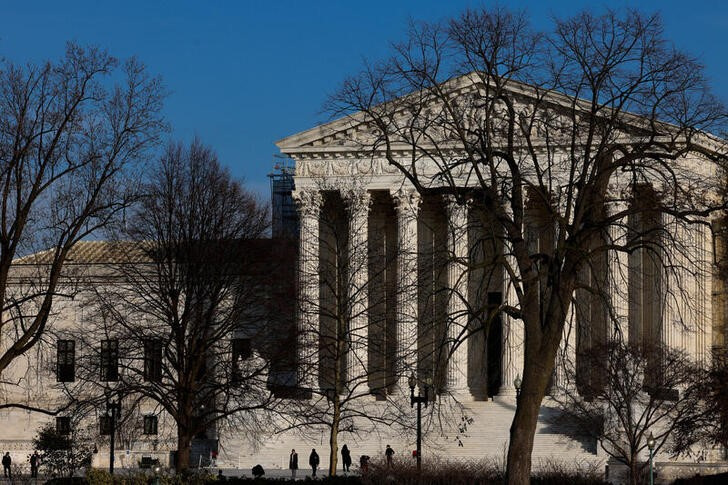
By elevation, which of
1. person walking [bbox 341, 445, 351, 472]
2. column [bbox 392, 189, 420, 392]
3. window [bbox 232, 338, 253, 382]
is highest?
column [bbox 392, 189, 420, 392]

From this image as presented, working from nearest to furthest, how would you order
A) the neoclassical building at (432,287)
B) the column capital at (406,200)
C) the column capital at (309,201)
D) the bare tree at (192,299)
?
the bare tree at (192,299)
the neoclassical building at (432,287)
the column capital at (406,200)
the column capital at (309,201)

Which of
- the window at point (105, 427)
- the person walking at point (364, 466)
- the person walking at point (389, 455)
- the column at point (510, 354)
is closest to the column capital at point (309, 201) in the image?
the column at point (510, 354)

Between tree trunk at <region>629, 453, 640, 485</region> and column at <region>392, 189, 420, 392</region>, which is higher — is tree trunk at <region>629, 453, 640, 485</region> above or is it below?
below

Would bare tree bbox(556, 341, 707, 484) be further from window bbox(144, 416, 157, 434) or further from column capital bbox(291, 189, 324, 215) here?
window bbox(144, 416, 157, 434)

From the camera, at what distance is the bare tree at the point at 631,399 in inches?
2105

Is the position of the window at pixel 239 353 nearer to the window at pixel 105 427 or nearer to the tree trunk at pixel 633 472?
the window at pixel 105 427

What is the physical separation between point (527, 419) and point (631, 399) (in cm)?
2846

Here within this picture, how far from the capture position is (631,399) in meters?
55.9

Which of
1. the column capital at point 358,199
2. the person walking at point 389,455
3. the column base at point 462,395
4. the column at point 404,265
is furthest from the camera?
the column capital at point 358,199

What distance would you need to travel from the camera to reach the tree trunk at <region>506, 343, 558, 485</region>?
28266 millimetres

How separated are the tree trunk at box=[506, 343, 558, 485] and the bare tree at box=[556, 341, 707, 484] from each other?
23554mm

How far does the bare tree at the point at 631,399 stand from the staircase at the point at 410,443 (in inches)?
52.2

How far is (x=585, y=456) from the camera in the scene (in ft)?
191

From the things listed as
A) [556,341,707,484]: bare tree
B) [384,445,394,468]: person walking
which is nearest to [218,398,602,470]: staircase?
[556,341,707,484]: bare tree
